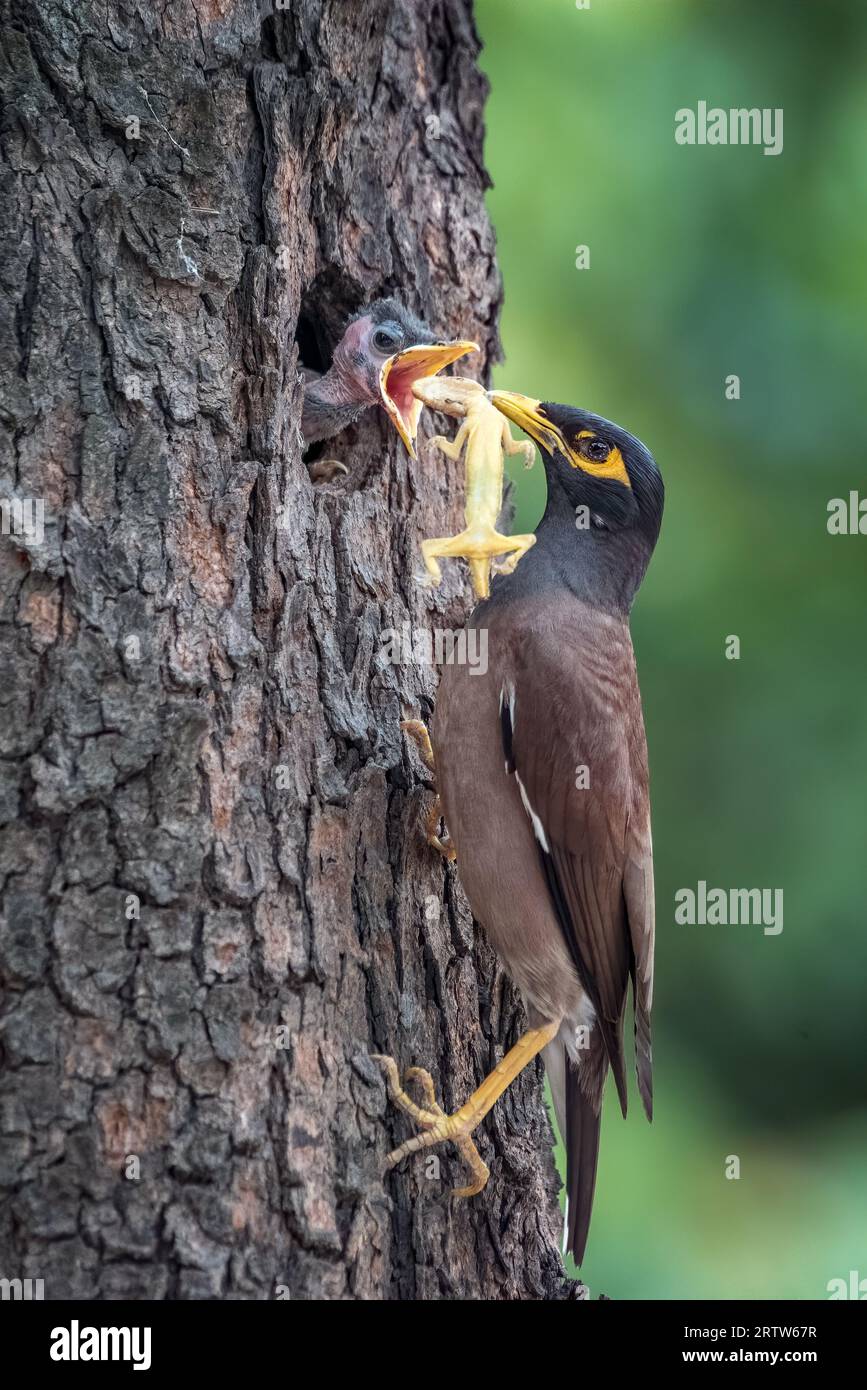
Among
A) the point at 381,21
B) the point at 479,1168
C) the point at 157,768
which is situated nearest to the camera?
the point at 157,768

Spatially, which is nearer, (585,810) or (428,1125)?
(428,1125)

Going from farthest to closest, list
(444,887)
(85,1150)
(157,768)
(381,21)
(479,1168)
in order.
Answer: (381,21) → (444,887) → (479,1168) → (157,768) → (85,1150)

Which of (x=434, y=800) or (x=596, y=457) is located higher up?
(x=596, y=457)

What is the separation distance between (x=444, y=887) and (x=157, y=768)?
995mm

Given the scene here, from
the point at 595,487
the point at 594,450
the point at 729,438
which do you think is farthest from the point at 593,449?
the point at 729,438

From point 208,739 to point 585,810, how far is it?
1.16 m

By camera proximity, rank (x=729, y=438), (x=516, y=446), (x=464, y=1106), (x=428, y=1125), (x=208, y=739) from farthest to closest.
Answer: (x=729, y=438), (x=516, y=446), (x=464, y=1106), (x=428, y=1125), (x=208, y=739)

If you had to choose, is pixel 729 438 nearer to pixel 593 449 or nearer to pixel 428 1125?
pixel 593 449

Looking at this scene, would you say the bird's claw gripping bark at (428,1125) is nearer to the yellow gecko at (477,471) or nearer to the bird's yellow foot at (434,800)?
the bird's yellow foot at (434,800)

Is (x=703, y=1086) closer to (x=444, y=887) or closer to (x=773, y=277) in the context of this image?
(x=444, y=887)

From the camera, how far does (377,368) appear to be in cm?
399

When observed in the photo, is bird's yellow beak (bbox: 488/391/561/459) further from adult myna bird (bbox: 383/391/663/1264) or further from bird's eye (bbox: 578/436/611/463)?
adult myna bird (bbox: 383/391/663/1264)
